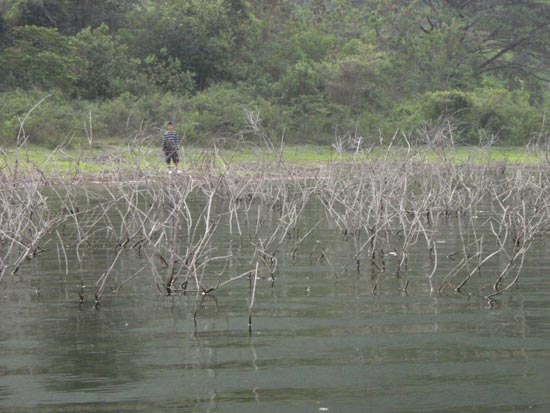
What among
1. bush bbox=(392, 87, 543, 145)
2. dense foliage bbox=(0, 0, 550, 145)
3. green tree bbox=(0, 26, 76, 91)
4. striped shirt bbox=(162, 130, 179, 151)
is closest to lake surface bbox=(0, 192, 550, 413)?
striped shirt bbox=(162, 130, 179, 151)

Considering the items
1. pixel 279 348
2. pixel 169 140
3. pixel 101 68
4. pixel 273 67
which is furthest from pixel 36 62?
pixel 279 348

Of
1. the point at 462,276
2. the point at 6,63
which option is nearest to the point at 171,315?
the point at 462,276

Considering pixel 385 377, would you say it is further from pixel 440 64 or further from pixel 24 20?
pixel 440 64

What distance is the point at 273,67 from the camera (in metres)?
43.1

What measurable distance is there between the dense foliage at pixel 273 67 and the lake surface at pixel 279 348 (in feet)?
73.6

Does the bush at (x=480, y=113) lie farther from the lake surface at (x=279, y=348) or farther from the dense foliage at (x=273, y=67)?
the lake surface at (x=279, y=348)

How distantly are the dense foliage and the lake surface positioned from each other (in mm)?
22431

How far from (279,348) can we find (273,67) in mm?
35785

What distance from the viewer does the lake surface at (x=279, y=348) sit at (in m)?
6.47

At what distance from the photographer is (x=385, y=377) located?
695 centimetres

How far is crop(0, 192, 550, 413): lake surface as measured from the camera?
6469 mm

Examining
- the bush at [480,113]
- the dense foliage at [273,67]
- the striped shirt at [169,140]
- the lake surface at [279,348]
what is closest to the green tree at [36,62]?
the dense foliage at [273,67]

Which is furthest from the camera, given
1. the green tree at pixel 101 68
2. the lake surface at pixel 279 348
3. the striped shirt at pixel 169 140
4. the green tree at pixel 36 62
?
the green tree at pixel 101 68

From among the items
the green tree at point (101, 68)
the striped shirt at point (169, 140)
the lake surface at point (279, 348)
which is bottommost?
the lake surface at point (279, 348)
